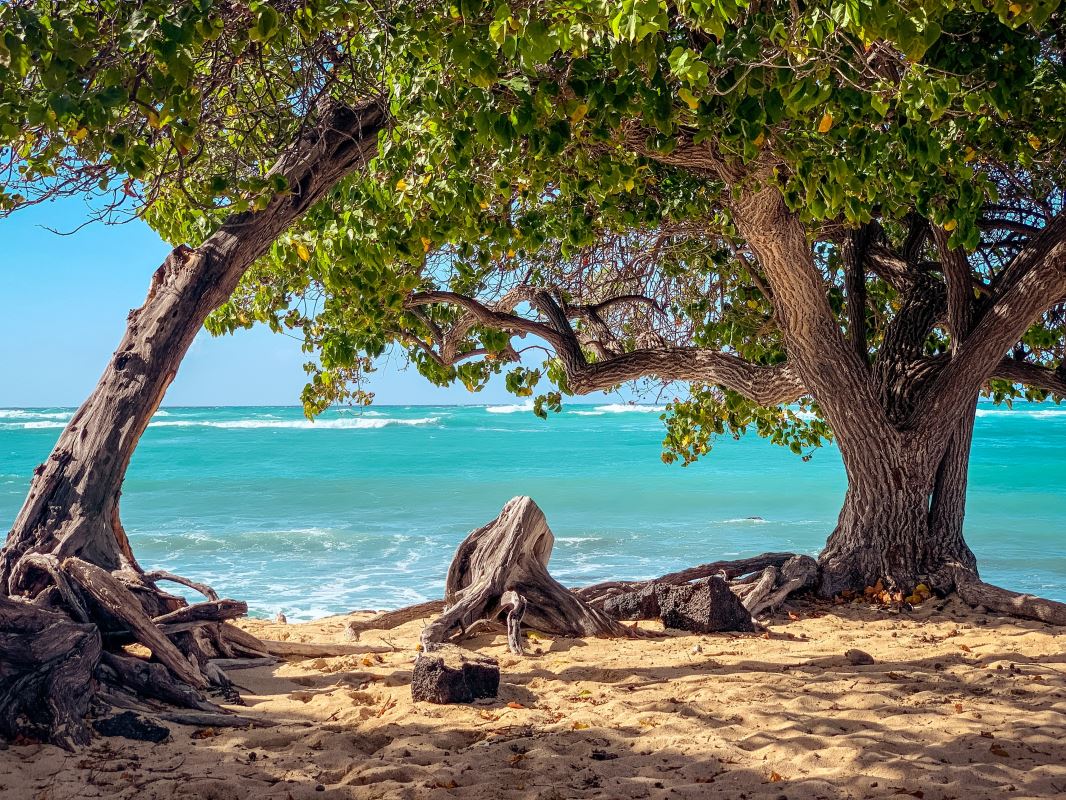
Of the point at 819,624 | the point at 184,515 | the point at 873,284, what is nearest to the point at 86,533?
the point at 819,624

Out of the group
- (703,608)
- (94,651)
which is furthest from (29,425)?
(94,651)

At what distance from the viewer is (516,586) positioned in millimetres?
6766

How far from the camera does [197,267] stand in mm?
5516

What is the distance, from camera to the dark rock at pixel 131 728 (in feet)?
13.5

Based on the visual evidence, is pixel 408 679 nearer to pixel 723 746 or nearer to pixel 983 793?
pixel 723 746

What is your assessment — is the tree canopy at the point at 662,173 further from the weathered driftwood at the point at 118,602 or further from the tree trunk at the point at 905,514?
the weathered driftwood at the point at 118,602

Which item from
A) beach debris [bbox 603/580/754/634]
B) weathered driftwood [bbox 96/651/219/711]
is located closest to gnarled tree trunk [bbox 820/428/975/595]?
beach debris [bbox 603/580/754/634]

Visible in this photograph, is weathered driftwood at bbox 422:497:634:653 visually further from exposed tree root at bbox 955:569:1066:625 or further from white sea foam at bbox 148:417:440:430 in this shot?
white sea foam at bbox 148:417:440:430

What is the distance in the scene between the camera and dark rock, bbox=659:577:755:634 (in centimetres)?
682

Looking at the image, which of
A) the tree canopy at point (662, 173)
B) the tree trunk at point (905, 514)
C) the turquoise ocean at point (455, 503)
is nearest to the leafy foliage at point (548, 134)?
the tree canopy at point (662, 173)

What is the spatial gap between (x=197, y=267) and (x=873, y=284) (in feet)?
24.2

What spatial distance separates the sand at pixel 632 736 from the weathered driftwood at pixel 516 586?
1.74 feet

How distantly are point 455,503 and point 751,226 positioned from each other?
20.3m

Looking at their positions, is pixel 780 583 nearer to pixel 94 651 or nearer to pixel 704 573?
pixel 704 573
